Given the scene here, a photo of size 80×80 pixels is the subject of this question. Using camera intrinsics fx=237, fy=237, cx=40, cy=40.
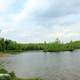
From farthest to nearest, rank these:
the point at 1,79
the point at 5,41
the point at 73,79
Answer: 1. the point at 5,41
2. the point at 73,79
3. the point at 1,79

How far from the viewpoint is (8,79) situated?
1097 inches

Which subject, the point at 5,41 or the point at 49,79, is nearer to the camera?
the point at 49,79

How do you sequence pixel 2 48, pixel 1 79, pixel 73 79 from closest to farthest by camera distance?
1. pixel 1 79
2. pixel 73 79
3. pixel 2 48

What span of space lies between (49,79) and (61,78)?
2.63 metres

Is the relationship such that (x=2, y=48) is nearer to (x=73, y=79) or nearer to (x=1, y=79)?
(x=73, y=79)

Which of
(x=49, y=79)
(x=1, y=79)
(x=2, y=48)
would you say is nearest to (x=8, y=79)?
(x=1, y=79)

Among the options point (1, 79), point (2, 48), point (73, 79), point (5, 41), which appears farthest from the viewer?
point (5, 41)

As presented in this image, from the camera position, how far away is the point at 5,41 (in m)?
200

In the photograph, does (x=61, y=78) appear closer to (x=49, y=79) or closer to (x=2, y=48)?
(x=49, y=79)

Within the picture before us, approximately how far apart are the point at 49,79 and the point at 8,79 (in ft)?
58.6

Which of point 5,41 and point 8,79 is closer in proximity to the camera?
point 8,79

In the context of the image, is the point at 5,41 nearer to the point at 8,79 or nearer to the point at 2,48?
the point at 2,48

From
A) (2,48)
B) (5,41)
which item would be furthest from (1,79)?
(5,41)

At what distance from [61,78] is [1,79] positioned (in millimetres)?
21200
